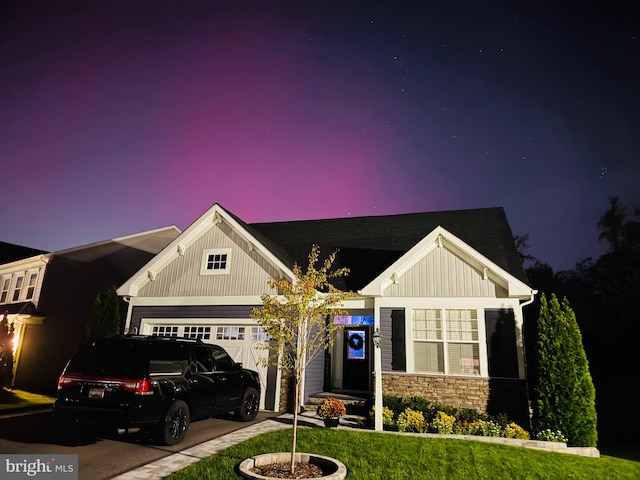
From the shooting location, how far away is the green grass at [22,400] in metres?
13.0

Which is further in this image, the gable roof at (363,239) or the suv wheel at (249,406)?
the gable roof at (363,239)

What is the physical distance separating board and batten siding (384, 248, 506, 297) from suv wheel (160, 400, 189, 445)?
278 inches

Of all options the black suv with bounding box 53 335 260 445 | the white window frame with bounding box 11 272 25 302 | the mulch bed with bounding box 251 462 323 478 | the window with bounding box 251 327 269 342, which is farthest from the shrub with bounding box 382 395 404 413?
the white window frame with bounding box 11 272 25 302

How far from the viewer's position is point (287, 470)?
6820mm

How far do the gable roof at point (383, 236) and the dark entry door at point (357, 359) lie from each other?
2299 millimetres

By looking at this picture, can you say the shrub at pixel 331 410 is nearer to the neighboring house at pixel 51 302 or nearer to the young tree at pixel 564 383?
the young tree at pixel 564 383

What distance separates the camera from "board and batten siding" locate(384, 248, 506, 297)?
40.8 feet

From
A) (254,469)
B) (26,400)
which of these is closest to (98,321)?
(26,400)

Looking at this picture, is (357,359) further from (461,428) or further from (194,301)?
(194,301)

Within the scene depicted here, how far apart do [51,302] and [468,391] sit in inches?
731

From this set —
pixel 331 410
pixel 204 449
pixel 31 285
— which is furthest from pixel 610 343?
pixel 31 285

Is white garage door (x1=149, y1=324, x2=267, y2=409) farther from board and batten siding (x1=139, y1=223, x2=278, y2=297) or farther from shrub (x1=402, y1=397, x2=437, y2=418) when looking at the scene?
shrub (x1=402, y1=397, x2=437, y2=418)

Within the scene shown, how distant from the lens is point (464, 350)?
12102 mm

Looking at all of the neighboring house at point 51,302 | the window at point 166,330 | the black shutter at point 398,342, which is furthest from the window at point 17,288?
the black shutter at point 398,342
